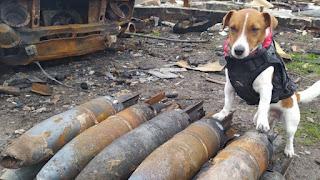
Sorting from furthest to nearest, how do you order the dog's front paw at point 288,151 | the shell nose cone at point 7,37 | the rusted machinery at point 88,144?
the shell nose cone at point 7,37 < the dog's front paw at point 288,151 < the rusted machinery at point 88,144

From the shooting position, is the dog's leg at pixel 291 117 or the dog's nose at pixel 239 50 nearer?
the dog's nose at pixel 239 50

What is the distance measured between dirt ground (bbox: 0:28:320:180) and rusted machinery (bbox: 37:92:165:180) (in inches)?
51.4

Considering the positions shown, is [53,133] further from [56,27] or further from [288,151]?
[56,27]

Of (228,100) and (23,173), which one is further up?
(228,100)

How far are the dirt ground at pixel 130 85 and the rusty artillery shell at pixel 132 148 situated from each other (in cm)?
99

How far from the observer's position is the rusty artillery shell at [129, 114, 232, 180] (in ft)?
8.89

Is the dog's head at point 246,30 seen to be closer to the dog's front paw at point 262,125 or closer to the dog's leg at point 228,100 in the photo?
the dog's leg at point 228,100

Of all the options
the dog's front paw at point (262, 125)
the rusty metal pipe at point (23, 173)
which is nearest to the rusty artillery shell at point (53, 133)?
the rusty metal pipe at point (23, 173)

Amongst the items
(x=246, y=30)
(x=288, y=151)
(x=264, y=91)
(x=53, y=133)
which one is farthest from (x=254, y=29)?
(x=53, y=133)

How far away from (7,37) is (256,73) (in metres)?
3.53

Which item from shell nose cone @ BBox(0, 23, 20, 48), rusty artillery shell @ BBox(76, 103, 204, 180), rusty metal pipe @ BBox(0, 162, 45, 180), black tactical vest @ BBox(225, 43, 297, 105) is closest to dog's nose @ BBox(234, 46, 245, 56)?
black tactical vest @ BBox(225, 43, 297, 105)

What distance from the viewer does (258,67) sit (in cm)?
352

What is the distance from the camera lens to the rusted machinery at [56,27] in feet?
18.9

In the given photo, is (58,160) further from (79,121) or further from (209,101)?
(209,101)
